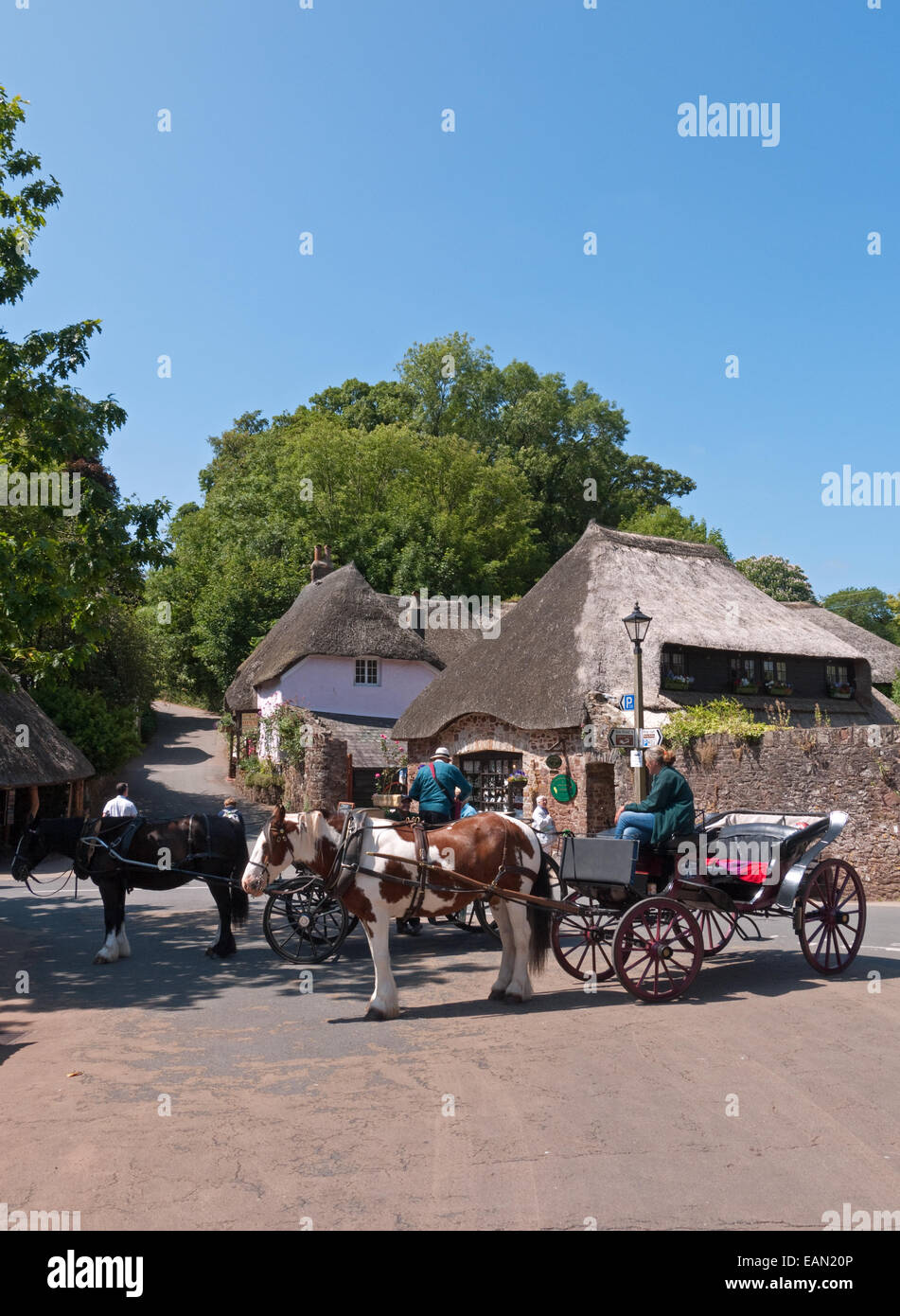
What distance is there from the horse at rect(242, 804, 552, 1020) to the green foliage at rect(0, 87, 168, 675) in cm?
496

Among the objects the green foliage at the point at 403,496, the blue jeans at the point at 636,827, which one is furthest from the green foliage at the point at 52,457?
the green foliage at the point at 403,496

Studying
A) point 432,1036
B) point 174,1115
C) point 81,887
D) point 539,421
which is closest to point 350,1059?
point 432,1036

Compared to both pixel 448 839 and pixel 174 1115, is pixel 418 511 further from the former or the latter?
pixel 174 1115

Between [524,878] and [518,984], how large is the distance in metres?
0.92

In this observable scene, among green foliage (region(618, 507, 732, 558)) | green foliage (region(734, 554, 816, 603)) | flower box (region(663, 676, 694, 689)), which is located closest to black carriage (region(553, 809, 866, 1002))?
flower box (region(663, 676, 694, 689))

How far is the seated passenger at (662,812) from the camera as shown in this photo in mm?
8914

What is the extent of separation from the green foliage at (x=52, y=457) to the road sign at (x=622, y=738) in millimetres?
9716

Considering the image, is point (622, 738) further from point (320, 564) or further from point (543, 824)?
point (320, 564)

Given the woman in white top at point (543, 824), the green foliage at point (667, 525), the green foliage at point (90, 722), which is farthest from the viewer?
the green foliage at point (667, 525)

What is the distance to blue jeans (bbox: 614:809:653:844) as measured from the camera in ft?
29.5

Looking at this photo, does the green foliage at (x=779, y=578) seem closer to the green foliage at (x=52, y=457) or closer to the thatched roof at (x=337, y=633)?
the thatched roof at (x=337, y=633)

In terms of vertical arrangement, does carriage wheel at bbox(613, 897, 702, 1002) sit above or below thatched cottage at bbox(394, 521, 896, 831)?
below

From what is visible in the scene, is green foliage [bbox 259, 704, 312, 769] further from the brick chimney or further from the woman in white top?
the woman in white top

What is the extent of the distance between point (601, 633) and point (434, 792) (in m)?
11.8
